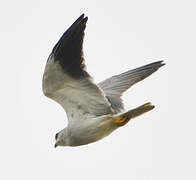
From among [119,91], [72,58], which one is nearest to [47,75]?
[72,58]

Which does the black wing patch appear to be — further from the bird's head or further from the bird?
the bird's head

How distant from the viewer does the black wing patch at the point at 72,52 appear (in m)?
9.16

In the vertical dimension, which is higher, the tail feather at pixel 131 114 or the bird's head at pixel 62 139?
the tail feather at pixel 131 114

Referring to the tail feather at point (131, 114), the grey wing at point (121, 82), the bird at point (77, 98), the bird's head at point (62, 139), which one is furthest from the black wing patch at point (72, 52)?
the grey wing at point (121, 82)

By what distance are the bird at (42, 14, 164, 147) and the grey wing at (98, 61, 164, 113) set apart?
53 cm

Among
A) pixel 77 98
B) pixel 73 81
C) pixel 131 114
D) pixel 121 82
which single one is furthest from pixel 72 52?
pixel 121 82

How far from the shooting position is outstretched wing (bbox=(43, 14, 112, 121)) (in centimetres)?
933

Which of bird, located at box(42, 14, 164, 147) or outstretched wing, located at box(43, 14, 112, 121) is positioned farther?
bird, located at box(42, 14, 164, 147)

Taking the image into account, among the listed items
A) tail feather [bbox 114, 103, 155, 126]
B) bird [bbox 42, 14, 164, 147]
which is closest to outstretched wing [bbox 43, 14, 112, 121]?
bird [bbox 42, 14, 164, 147]

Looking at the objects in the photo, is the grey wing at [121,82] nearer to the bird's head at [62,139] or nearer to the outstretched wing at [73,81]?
the outstretched wing at [73,81]

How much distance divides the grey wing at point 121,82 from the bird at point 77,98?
53cm

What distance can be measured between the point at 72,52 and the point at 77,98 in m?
1.04

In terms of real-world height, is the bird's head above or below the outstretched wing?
below

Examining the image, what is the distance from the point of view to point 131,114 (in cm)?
965
